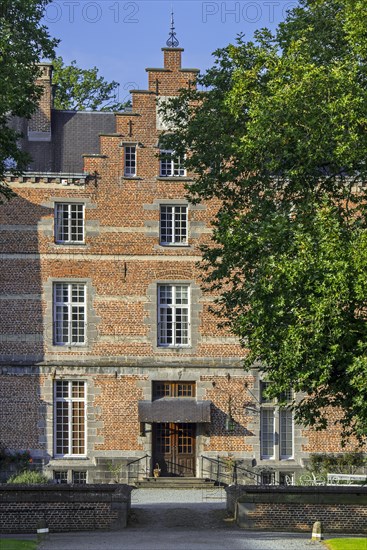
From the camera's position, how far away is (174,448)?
129ft

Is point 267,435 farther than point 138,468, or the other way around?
point 267,435

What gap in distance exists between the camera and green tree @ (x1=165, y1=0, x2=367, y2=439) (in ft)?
83.6

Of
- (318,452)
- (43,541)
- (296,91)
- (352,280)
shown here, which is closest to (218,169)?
(296,91)

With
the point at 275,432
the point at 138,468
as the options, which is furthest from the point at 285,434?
the point at 138,468

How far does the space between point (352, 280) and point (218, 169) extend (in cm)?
619

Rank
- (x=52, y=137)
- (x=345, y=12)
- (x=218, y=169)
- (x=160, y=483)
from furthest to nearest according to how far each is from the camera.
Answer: (x=52, y=137), (x=160, y=483), (x=218, y=169), (x=345, y=12)

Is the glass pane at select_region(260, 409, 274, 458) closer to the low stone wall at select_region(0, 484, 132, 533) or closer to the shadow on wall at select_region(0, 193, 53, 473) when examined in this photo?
the shadow on wall at select_region(0, 193, 53, 473)

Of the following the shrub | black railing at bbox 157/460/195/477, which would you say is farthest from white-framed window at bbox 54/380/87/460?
black railing at bbox 157/460/195/477

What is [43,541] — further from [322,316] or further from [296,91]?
[296,91]

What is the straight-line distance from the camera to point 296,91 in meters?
26.5

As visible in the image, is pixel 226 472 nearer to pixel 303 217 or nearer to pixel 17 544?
pixel 303 217

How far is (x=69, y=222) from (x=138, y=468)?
300 inches

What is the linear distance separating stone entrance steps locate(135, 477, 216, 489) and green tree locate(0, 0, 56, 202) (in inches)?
500

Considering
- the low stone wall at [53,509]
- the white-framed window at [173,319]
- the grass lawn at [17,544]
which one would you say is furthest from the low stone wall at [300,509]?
the white-framed window at [173,319]
